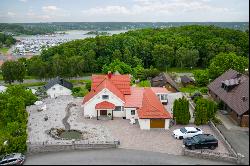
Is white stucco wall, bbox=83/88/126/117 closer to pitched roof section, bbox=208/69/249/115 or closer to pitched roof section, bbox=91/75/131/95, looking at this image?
pitched roof section, bbox=91/75/131/95

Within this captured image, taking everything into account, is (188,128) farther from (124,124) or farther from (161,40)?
(161,40)

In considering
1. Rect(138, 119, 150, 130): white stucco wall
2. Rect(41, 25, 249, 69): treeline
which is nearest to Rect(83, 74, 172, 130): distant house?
Rect(138, 119, 150, 130): white stucco wall

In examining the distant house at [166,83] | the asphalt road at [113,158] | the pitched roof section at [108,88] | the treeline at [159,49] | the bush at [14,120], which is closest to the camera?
the asphalt road at [113,158]

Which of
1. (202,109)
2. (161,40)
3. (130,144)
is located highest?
(161,40)

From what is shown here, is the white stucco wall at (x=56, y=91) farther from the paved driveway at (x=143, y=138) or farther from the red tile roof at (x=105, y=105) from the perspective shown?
the paved driveway at (x=143, y=138)

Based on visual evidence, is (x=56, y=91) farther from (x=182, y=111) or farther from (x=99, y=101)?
(x=182, y=111)

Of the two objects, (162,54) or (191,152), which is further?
(162,54)

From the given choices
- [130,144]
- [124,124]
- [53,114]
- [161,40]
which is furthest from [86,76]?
[130,144]

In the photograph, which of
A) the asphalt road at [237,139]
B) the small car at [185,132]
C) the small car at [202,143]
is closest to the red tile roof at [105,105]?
the small car at [185,132]
